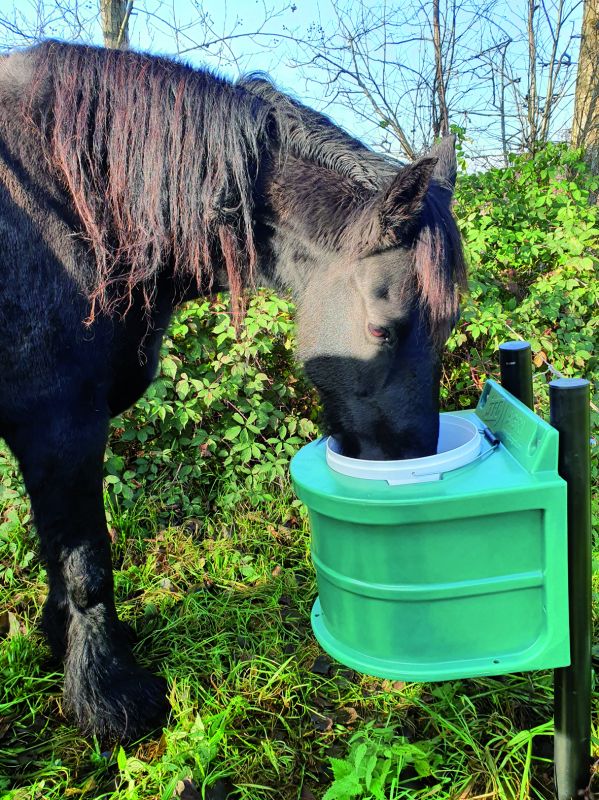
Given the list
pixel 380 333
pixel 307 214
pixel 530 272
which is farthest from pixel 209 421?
pixel 530 272

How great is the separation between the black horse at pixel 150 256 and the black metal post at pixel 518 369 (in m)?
0.24

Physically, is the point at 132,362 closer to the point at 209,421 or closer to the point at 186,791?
the point at 186,791

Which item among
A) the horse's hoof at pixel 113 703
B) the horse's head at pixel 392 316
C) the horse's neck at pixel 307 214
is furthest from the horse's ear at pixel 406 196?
the horse's hoof at pixel 113 703

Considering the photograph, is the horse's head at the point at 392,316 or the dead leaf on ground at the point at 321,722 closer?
the horse's head at the point at 392,316

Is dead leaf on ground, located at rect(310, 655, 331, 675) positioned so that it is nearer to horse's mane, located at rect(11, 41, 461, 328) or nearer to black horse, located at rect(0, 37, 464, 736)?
black horse, located at rect(0, 37, 464, 736)

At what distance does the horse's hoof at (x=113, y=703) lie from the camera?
1942mm

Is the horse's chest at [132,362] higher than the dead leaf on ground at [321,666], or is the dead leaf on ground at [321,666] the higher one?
the horse's chest at [132,362]

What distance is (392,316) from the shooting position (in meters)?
1.71

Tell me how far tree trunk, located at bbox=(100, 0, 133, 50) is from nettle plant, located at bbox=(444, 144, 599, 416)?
317 centimetres

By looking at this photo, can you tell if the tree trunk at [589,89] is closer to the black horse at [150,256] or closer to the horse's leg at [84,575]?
the black horse at [150,256]

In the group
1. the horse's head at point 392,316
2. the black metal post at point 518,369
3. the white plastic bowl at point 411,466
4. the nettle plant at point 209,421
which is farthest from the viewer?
the nettle plant at point 209,421

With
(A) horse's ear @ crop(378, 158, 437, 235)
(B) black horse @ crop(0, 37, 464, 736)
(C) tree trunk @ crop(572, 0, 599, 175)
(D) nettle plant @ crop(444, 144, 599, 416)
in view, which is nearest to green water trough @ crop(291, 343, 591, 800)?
(B) black horse @ crop(0, 37, 464, 736)

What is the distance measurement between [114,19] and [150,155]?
3.91m

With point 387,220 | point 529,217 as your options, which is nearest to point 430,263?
point 387,220
